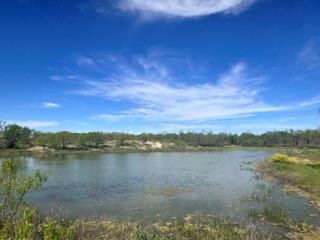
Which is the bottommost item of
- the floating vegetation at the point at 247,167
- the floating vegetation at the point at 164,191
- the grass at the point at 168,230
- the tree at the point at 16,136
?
the grass at the point at 168,230

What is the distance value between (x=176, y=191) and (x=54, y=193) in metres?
11.2

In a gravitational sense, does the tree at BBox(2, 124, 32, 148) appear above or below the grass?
above

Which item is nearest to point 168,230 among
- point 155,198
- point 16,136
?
point 155,198

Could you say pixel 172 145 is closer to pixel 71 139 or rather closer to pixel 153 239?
pixel 71 139

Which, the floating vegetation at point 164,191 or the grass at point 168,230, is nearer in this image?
the grass at point 168,230

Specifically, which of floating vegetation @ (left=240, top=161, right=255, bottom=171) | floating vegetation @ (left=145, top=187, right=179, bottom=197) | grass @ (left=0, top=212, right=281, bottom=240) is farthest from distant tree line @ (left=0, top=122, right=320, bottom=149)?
grass @ (left=0, top=212, right=281, bottom=240)

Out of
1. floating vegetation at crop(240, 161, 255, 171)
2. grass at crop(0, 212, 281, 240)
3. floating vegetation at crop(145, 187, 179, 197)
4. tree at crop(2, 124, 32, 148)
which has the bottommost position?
grass at crop(0, 212, 281, 240)

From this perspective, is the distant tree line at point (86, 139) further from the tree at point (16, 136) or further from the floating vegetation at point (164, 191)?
the floating vegetation at point (164, 191)

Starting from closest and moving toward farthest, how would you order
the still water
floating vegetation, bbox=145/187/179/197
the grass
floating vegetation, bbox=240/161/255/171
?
1. the grass
2. the still water
3. floating vegetation, bbox=145/187/179/197
4. floating vegetation, bbox=240/161/255/171

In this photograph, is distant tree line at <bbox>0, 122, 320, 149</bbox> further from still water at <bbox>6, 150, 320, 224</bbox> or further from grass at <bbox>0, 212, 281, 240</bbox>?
grass at <bbox>0, 212, 281, 240</bbox>

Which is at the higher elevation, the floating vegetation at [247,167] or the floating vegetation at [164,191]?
the floating vegetation at [247,167]

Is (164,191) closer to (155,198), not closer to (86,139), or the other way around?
(155,198)

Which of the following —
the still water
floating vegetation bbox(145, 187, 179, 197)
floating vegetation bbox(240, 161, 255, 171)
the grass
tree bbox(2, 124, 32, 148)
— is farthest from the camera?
tree bbox(2, 124, 32, 148)

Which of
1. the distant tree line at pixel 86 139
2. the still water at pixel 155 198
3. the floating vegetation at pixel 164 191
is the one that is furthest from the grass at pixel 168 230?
the distant tree line at pixel 86 139
